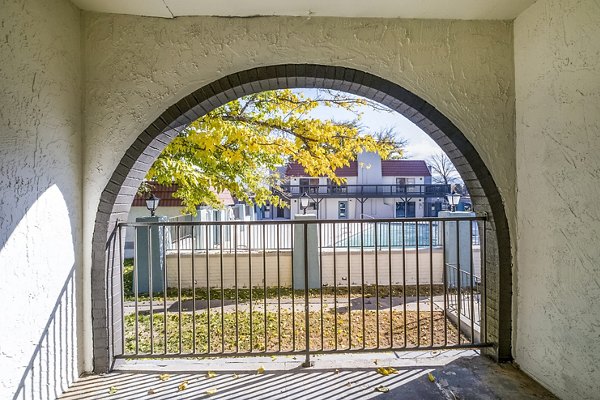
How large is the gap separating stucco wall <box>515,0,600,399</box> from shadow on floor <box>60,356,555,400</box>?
0.98 feet

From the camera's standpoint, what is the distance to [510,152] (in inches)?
103

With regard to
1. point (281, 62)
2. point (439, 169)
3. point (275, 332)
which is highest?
point (439, 169)

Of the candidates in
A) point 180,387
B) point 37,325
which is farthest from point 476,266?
point 37,325

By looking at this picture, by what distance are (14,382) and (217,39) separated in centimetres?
251

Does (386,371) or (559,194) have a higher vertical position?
(559,194)

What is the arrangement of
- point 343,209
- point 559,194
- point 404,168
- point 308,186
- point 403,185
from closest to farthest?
point 559,194 < point 308,186 < point 343,209 < point 403,185 < point 404,168

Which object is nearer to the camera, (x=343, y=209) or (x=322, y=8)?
(x=322, y=8)

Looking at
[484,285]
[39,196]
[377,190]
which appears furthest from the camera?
[377,190]

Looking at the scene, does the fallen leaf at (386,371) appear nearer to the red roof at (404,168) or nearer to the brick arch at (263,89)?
the brick arch at (263,89)

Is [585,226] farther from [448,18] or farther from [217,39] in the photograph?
[217,39]

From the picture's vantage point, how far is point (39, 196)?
2027mm

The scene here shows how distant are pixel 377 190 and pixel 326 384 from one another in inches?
765

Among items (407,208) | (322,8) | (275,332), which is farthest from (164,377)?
(407,208)

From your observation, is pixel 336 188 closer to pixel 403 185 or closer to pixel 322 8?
pixel 403 185
